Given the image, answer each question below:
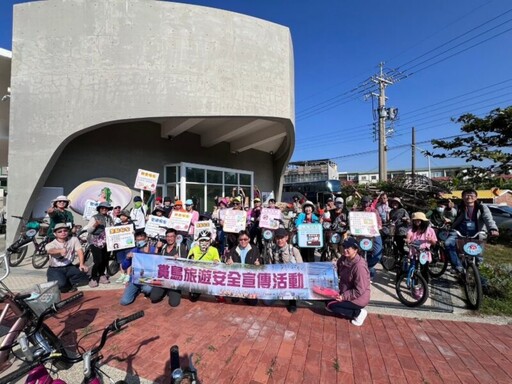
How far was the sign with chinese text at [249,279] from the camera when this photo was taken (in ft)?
13.8

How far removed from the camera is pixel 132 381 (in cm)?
271

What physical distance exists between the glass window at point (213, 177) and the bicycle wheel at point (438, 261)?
1055cm

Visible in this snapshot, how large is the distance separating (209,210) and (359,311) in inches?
423

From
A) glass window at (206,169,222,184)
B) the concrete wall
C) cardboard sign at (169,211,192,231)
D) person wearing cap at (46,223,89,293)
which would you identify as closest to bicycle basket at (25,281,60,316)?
person wearing cap at (46,223,89,293)

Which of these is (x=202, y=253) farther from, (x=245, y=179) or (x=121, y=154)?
(x=245, y=179)

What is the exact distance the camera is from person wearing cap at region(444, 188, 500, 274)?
470 centimetres

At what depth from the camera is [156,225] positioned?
6367mm

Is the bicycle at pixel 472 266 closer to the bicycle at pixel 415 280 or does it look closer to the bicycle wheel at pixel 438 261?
the bicycle at pixel 415 280

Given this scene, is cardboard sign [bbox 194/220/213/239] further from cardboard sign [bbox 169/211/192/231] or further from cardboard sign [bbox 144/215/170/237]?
cardboard sign [bbox 144/215/170/237]

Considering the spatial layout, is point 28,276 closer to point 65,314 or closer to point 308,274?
point 65,314

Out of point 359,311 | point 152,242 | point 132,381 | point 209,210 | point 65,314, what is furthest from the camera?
point 209,210

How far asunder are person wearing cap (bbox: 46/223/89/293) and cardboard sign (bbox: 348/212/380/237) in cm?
508

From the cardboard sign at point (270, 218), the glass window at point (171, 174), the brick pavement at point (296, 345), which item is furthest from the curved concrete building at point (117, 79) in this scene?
the brick pavement at point (296, 345)

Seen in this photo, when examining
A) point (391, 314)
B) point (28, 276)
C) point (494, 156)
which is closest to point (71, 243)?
point (28, 276)
